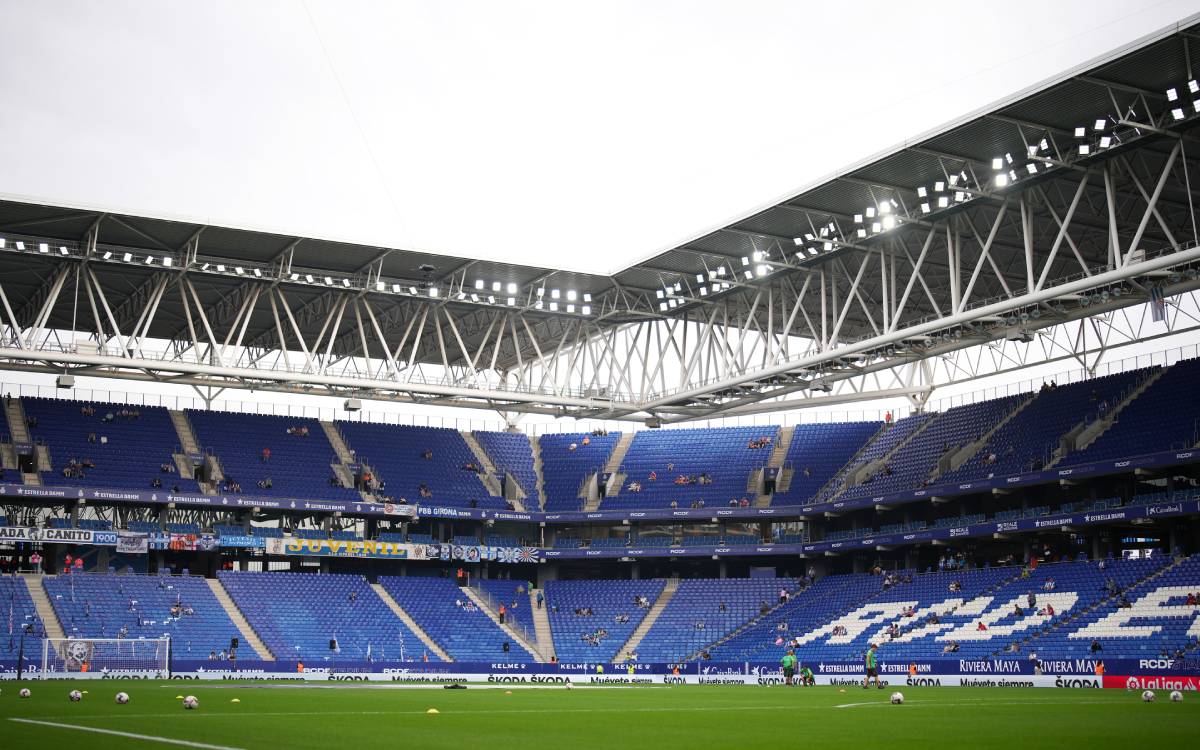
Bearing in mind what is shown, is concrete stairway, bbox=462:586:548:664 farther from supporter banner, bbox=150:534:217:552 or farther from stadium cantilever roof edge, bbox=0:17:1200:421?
supporter banner, bbox=150:534:217:552

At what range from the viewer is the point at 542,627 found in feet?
249

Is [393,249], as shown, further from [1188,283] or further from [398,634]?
[1188,283]

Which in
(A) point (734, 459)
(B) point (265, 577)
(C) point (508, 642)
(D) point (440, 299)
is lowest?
(C) point (508, 642)

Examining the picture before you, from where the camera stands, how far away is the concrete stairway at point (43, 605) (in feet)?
193

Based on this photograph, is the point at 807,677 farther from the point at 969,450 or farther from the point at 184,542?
the point at 184,542

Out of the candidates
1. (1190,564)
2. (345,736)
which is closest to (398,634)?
(1190,564)

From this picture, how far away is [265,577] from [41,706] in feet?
140

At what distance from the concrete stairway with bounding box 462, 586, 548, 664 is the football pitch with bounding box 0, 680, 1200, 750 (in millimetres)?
32967

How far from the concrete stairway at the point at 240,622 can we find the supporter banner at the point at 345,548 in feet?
12.3

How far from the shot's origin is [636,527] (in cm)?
8075

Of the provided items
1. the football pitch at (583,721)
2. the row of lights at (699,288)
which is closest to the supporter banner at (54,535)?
the football pitch at (583,721)

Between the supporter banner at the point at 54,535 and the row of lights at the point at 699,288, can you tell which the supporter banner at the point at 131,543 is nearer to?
the supporter banner at the point at 54,535

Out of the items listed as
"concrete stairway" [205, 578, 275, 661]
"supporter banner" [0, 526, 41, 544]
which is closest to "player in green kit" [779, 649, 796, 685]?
"concrete stairway" [205, 578, 275, 661]

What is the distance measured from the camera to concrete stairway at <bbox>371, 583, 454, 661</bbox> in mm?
69250
